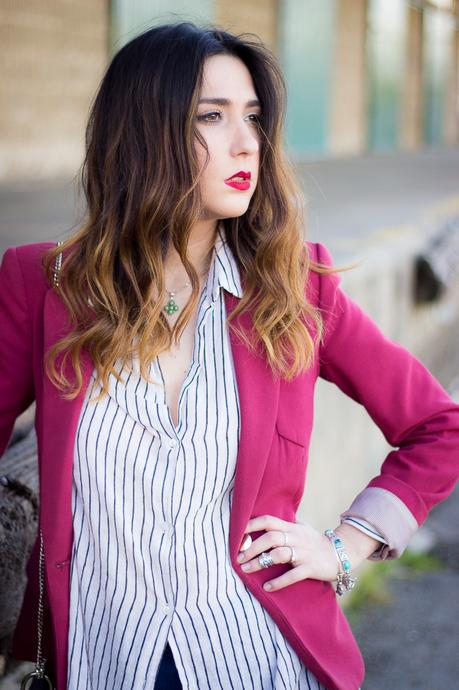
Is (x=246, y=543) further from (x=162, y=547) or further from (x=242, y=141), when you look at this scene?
(x=242, y=141)

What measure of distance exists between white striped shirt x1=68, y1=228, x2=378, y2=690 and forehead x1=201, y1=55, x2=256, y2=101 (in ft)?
1.80

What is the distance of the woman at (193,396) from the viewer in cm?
179

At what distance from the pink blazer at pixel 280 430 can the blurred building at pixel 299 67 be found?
2.57ft

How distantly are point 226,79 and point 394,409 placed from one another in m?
0.77

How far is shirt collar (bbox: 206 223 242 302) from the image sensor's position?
6.27ft

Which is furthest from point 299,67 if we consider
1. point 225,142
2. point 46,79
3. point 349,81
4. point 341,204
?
point 225,142

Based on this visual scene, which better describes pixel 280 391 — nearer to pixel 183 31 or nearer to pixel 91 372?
pixel 91 372

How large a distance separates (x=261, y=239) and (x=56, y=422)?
57 centimetres

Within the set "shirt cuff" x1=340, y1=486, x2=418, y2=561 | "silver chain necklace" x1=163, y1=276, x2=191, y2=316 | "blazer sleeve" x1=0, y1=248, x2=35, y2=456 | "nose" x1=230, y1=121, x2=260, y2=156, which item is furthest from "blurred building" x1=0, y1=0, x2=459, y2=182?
"shirt cuff" x1=340, y1=486, x2=418, y2=561

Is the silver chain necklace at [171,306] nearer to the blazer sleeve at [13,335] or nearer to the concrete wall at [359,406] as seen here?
the blazer sleeve at [13,335]

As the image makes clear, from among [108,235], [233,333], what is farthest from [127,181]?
[233,333]

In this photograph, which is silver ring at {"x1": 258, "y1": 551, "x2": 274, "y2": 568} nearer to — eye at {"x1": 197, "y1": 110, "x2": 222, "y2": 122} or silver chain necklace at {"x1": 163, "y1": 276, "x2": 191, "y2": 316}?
silver chain necklace at {"x1": 163, "y1": 276, "x2": 191, "y2": 316}

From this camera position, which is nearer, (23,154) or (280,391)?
(280,391)

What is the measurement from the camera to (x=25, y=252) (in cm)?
193
